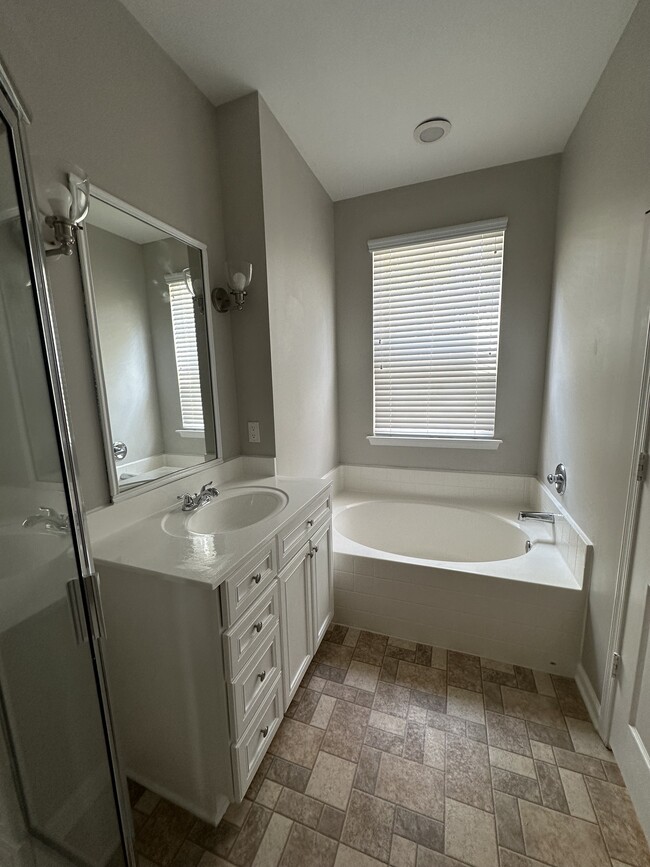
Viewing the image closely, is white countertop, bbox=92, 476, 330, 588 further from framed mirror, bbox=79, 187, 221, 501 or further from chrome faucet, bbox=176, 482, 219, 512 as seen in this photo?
framed mirror, bbox=79, 187, 221, 501

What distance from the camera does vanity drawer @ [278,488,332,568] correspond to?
4.34 feet

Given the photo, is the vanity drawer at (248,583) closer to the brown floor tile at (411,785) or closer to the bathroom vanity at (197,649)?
the bathroom vanity at (197,649)

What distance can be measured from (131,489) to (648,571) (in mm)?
1816

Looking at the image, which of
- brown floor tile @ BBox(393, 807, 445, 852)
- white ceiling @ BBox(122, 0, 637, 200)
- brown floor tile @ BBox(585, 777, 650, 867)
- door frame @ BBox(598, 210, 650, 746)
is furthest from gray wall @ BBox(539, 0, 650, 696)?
brown floor tile @ BBox(393, 807, 445, 852)

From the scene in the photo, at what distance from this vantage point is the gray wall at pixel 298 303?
5.97 feet

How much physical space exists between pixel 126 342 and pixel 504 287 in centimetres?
234

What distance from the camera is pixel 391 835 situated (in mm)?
1076

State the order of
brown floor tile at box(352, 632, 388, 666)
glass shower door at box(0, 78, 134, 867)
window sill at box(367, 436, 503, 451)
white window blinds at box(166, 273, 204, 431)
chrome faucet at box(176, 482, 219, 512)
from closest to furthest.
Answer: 1. glass shower door at box(0, 78, 134, 867)
2. chrome faucet at box(176, 482, 219, 512)
3. white window blinds at box(166, 273, 204, 431)
4. brown floor tile at box(352, 632, 388, 666)
5. window sill at box(367, 436, 503, 451)

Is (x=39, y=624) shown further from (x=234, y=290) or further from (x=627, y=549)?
(x=627, y=549)

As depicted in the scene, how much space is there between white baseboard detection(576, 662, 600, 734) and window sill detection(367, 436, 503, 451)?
1.36m

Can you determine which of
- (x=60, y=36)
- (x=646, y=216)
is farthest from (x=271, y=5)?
(x=646, y=216)

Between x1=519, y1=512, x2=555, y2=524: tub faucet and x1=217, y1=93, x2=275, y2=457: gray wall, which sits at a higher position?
x1=217, y1=93, x2=275, y2=457: gray wall

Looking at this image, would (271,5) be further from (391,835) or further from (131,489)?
(391,835)

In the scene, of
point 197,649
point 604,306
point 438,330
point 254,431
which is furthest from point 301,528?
point 438,330
